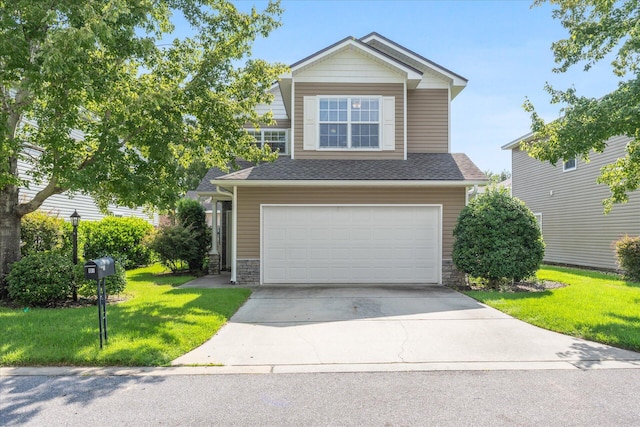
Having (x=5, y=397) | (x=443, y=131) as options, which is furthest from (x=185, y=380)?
(x=443, y=131)

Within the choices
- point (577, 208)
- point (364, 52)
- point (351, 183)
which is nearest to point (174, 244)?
point (351, 183)

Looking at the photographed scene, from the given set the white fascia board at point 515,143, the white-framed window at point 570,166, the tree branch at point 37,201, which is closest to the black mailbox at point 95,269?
the tree branch at point 37,201

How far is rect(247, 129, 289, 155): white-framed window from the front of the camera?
13.8m

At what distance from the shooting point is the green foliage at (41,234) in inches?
442

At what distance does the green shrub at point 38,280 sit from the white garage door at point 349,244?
192 inches

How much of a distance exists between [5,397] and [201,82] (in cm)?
661

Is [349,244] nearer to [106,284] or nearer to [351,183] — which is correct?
[351,183]

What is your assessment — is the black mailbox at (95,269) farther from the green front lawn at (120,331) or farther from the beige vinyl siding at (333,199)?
the beige vinyl siding at (333,199)

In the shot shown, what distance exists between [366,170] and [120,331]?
24.7 ft

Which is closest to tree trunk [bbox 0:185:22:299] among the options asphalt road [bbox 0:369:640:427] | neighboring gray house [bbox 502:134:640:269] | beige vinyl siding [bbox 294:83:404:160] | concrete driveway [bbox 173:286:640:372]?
asphalt road [bbox 0:369:640:427]

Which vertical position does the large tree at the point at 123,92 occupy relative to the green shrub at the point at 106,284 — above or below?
above

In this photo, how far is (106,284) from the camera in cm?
866

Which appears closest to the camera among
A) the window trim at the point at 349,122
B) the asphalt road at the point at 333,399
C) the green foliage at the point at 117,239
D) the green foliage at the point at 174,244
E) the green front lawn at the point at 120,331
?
the asphalt road at the point at 333,399

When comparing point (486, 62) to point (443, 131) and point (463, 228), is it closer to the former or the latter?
point (443, 131)
